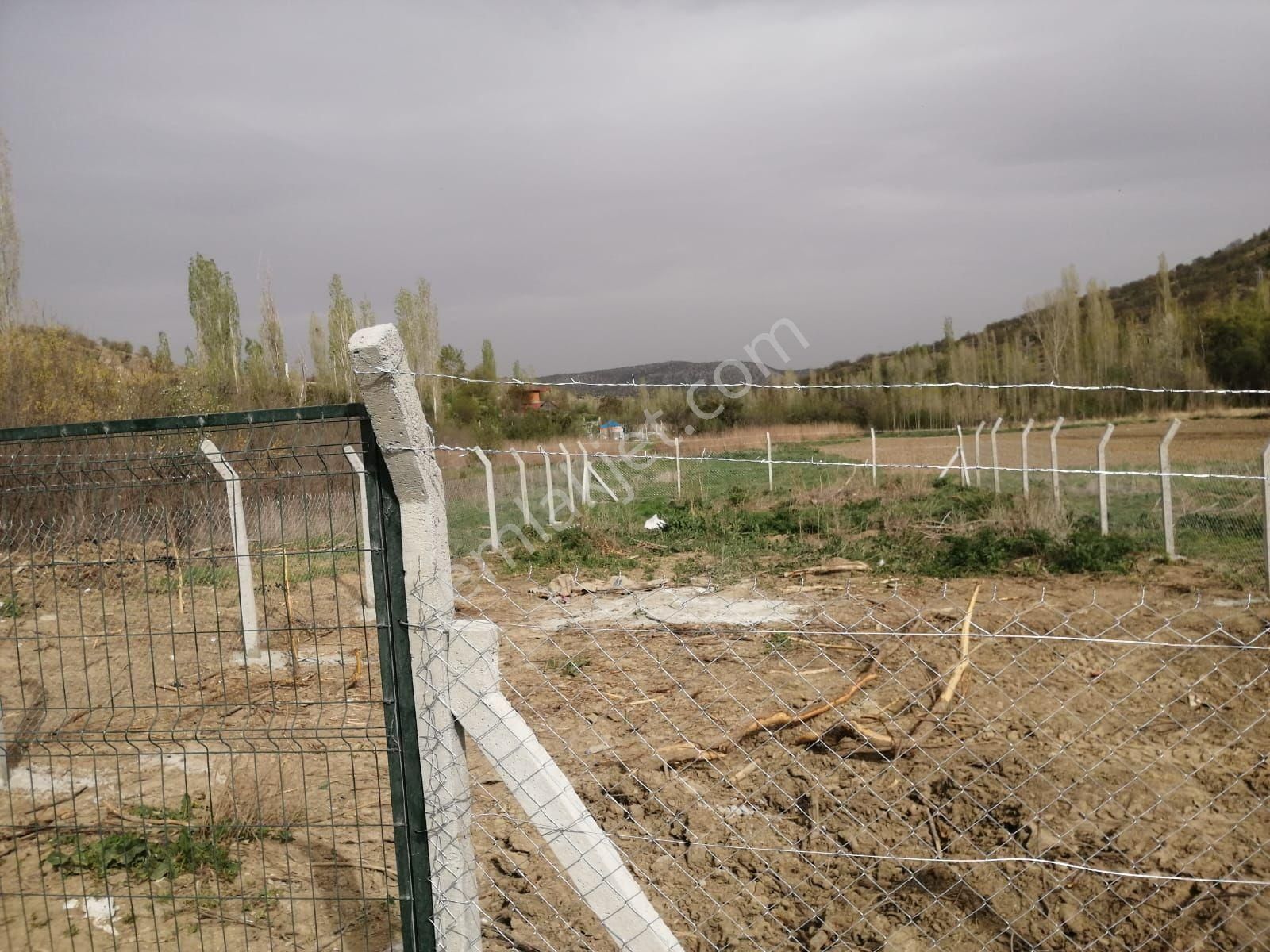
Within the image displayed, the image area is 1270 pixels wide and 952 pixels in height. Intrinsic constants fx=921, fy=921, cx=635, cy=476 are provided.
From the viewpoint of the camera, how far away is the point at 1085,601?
8320 millimetres

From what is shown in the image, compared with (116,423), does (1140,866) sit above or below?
Answer: below

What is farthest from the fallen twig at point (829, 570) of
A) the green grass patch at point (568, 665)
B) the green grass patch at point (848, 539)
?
the green grass patch at point (568, 665)

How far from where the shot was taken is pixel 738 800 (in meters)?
4.29

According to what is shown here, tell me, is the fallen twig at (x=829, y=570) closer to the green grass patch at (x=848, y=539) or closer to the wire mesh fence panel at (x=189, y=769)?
the green grass patch at (x=848, y=539)

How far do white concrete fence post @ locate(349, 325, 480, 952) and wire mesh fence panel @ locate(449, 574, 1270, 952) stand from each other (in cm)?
24

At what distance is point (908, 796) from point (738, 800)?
0.77 meters

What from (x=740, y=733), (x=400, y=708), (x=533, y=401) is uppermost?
(x=533, y=401)

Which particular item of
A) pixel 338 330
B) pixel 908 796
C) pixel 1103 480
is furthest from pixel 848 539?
pixel 338 330

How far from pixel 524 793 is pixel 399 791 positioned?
35 centimetres

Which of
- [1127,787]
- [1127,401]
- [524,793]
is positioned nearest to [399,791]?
[524,793]

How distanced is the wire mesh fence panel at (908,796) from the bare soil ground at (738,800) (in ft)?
0.05

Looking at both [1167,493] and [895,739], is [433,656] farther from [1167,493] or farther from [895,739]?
[1167,493]

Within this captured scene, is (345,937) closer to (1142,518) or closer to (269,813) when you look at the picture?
(269,813)

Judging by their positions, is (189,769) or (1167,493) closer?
(189,769)
